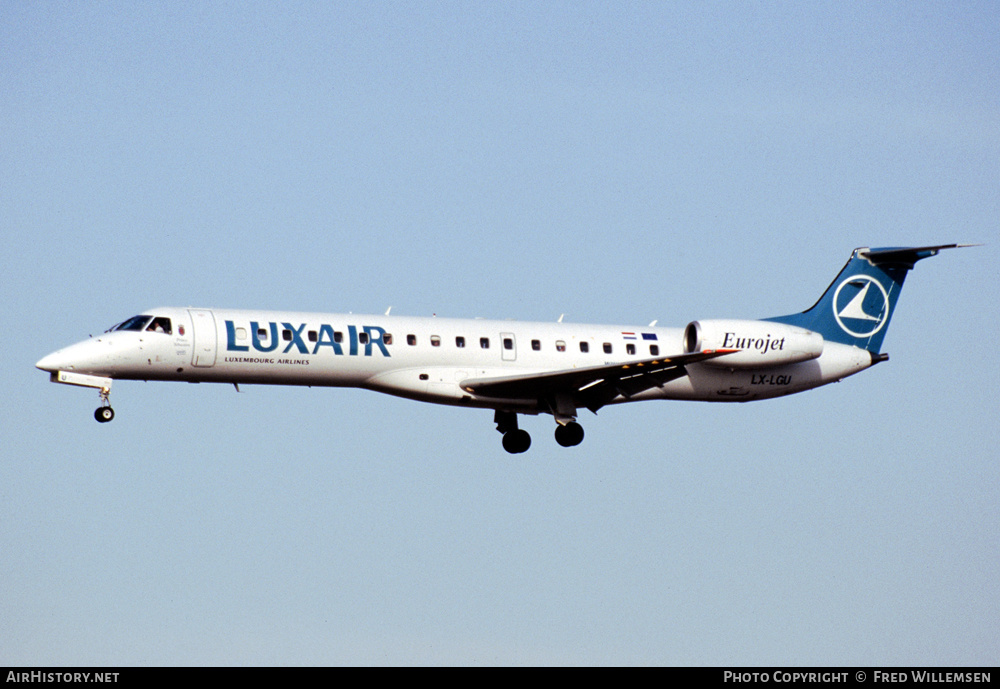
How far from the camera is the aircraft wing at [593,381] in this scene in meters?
35.4

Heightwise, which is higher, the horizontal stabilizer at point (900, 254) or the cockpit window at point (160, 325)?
the horizontal stabilizer at point (900, 254)

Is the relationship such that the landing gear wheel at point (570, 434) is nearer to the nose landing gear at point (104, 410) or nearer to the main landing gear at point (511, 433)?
the main landing gear at point (511, 433)

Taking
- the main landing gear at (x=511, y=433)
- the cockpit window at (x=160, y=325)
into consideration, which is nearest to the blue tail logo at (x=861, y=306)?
the main landing gear at (x=511, y=433)

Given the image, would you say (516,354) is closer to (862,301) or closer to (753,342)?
(753,342)

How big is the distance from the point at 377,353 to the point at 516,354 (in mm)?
3606

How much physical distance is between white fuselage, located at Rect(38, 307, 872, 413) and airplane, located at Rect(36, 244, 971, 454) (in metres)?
0.03

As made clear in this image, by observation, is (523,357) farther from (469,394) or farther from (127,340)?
(127,340)

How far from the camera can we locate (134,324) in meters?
34.7

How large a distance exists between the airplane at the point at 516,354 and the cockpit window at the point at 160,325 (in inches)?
1.3

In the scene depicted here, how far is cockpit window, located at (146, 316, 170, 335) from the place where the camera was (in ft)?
113

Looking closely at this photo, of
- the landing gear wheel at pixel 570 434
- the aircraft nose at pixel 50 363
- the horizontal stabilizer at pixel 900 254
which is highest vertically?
the horizontal stabilizer at pixel 900 254

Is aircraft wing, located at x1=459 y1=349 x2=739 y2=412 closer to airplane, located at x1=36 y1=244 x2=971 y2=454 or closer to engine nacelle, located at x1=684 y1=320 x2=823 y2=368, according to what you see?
airplane, located at x1=36 y1=244 x2=971 y2=454
